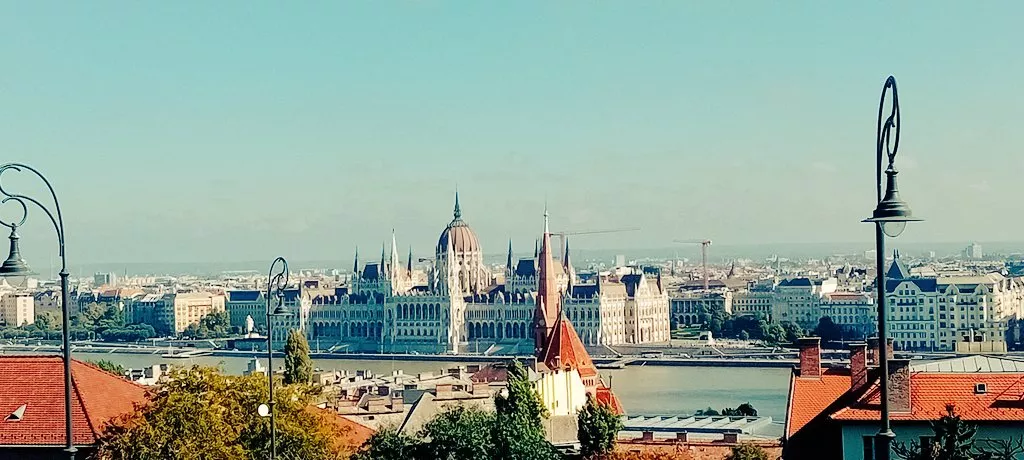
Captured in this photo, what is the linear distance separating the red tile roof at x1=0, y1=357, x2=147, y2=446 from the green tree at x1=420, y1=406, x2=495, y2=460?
2330mm

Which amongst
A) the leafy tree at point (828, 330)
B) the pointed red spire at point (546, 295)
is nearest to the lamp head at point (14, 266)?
the pointed red spire at point (546, 295)

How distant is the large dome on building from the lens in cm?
8819

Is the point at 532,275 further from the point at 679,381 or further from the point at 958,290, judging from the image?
the point at 679,381

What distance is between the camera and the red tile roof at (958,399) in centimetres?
1131

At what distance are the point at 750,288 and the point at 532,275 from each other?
1784 centimetres

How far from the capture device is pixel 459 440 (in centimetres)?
1258

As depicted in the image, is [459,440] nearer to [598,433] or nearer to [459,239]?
[598,433]

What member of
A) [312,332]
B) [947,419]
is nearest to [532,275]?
[312,332]

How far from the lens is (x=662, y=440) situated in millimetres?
18312

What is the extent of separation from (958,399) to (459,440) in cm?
374

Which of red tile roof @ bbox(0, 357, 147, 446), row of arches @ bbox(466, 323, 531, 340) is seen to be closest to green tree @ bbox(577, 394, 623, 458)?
red tile roof @ bbox(0, 357, 147, 446)

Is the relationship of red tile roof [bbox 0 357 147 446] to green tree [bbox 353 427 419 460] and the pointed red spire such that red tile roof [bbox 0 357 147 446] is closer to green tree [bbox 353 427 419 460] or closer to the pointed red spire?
green tree [bbox 353 427 419 460]

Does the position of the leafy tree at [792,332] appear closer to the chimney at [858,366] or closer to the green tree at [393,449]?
the chimney at [858,366]

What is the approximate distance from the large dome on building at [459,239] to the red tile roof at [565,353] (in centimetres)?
5701
